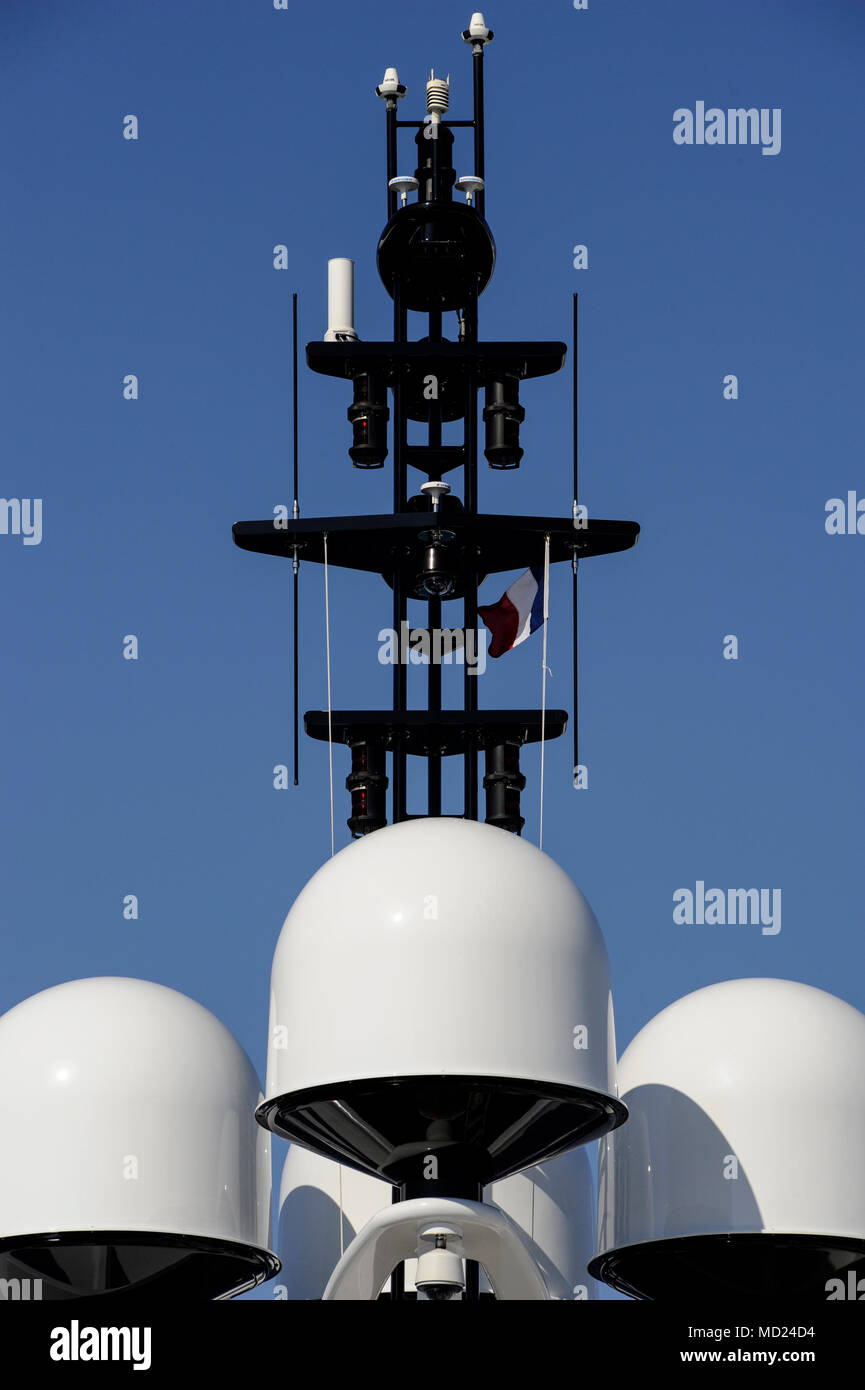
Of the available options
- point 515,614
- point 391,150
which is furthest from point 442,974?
point 391,150

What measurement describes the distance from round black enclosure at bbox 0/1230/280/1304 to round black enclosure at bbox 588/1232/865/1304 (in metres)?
2.94

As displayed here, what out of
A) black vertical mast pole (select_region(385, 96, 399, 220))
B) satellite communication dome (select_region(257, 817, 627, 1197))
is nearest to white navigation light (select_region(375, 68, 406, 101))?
black vertical mast pole (select_region(385, 96, 399, 220))

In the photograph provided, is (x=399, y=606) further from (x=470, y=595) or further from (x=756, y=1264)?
(x=756, y=1264)

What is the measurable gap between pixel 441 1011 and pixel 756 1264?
3.14 m

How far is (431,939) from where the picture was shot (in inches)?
570

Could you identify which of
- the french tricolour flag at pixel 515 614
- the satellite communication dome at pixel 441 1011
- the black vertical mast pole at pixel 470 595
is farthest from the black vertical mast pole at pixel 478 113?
the satellite communication dome at pixel 441 1011

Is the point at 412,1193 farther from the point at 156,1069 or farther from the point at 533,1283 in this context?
the point at 156,1069

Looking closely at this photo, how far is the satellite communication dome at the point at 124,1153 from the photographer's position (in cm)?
1559

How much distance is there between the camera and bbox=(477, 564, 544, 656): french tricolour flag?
20672mm

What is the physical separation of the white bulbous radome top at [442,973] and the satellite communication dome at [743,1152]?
52.3 inches

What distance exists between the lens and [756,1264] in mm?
15859

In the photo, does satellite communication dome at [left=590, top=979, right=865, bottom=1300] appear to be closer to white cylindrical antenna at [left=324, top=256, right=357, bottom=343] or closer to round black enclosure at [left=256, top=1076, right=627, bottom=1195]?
round black enclosure at [left=256, top=1076, right=627, bottom=1195]
